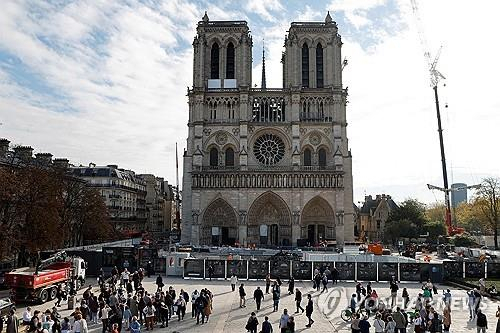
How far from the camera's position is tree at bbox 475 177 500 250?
60.6 meters

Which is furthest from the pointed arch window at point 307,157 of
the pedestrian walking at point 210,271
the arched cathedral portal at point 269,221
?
the pedestrian walking at point 210,271

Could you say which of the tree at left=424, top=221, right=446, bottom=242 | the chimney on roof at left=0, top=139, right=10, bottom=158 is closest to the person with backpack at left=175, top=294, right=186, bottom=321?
the chimney on roof at left=0, top=139, right=10, bottom=158

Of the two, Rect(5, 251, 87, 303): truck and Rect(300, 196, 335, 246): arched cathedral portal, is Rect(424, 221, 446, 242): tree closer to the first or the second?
Rect(300, 196, 335, 246): arched cathedral portal

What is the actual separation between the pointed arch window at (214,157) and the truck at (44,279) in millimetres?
35817

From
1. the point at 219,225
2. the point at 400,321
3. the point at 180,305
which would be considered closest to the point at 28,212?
the point at 180,305

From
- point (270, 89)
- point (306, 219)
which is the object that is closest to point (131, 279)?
point (306, 219)

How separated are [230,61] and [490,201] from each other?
3834 centimetres

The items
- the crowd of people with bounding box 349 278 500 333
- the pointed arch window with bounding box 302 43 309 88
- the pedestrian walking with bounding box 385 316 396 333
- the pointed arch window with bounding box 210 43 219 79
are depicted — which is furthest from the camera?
the pointed arch window with bounding box 210 43 219 79

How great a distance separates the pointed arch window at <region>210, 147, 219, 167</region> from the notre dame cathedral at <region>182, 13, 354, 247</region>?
0.13 m

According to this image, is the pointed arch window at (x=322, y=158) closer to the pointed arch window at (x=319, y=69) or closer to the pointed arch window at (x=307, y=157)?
the pointed arch window at (x=307, y=157)

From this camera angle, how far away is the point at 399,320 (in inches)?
717

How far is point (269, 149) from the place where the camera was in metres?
66.9

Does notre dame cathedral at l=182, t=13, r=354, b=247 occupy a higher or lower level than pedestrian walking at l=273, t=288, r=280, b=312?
higher

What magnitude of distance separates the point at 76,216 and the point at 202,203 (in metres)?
16.9
